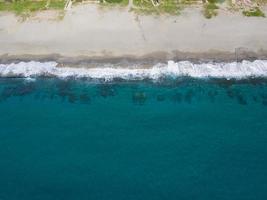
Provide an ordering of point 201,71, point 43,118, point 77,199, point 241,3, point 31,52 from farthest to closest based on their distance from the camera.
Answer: point 241,3
point 31,52
point 201,71
point 43,118
point 77,199

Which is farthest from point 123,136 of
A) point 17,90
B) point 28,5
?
point 28,5

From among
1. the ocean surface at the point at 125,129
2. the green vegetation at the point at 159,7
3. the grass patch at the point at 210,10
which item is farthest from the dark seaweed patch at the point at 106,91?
the grass patch at the point at 210,10

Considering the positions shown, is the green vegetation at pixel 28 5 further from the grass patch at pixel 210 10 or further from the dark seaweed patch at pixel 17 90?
the grass patch at pixel 210 10

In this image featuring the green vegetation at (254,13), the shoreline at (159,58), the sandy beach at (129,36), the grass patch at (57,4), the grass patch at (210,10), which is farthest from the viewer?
the grass patch at (57,4)

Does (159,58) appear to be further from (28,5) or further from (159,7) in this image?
(28,5)

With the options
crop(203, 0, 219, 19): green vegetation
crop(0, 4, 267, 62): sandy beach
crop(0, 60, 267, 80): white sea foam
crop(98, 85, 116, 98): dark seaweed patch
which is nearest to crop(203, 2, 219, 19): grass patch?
crop(203, 0, 219, 19): green vegetation

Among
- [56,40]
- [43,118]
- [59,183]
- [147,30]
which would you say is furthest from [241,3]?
[59,183]

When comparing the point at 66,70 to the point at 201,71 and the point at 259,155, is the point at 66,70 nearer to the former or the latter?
the point at 201,71
